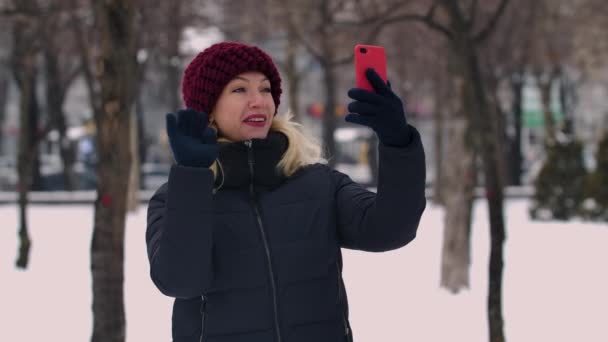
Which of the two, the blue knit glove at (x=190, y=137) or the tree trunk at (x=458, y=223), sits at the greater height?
the blue knit glove at (x=190, y=137)

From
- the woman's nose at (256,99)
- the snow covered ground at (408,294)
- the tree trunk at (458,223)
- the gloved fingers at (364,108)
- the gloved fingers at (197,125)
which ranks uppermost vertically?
the woman's nose at (256,99)

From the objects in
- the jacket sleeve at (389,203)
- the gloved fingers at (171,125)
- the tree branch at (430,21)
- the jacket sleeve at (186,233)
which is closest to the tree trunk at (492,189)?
the tree branch at (430,21)

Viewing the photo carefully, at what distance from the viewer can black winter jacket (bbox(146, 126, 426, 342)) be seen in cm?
243

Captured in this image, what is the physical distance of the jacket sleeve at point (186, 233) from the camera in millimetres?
2371

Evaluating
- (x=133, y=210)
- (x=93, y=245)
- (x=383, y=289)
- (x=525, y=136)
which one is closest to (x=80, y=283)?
(x=383, y=289)

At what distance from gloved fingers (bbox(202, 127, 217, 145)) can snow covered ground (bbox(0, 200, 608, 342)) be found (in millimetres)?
5532

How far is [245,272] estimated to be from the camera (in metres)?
2.51

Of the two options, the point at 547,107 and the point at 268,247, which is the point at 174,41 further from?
the point at 268,247

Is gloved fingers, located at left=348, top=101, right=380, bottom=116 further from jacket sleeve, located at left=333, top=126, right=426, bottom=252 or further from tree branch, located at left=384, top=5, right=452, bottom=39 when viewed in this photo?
tree branch, located at left=384, top=5, right=452, bottom=39

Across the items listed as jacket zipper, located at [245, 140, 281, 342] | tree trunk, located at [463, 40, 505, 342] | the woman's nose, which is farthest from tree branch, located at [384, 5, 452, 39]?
jacket zipper, located at [245, 140, 281, 342]

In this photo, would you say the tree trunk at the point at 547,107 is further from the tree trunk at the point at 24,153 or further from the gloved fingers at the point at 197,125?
the gloved fingers at the point at 197,125

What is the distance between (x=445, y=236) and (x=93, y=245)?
5563mm

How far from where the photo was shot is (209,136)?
2.34 meters

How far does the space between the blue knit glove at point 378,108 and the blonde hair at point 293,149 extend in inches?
10.2
